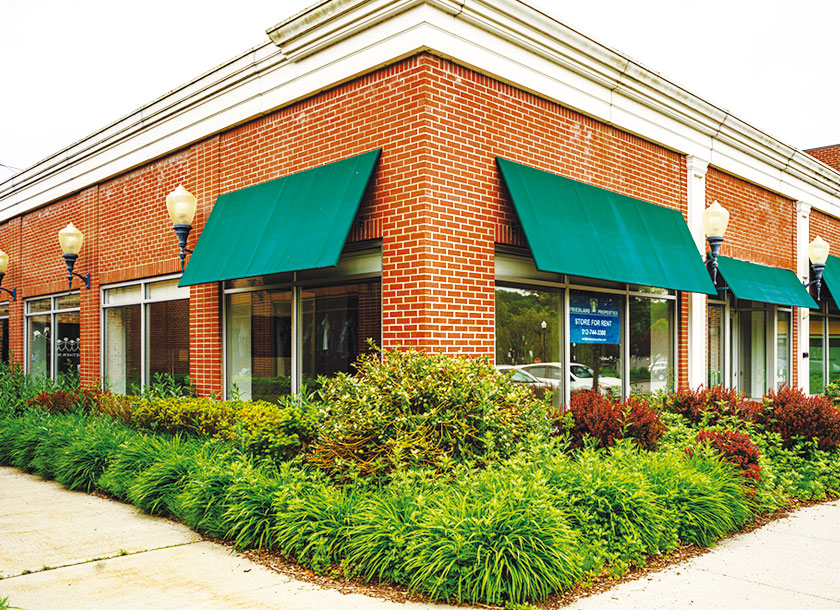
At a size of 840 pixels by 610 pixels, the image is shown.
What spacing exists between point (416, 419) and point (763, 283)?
10.3 meters

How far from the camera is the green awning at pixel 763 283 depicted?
1322cm

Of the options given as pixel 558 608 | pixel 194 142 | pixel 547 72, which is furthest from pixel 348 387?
pixel 194 142

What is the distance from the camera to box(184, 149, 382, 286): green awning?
8602mm

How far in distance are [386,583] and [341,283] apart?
487 centimetres

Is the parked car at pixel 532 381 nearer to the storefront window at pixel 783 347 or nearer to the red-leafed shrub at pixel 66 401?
the red-leafed shrub at pixel 66 401

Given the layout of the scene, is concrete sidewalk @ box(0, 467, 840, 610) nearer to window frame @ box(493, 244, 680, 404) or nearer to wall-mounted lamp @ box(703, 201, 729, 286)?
window frame @ box(493, 244, 680, 404)

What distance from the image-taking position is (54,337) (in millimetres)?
16641

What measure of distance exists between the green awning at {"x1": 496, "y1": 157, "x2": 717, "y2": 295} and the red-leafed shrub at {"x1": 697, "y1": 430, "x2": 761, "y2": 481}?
254 centimetres

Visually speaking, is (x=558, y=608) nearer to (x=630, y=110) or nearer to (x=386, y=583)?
(x=386, y=583)

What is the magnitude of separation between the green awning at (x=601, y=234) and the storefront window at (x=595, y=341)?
805mm

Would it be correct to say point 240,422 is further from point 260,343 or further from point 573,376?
point 573,376

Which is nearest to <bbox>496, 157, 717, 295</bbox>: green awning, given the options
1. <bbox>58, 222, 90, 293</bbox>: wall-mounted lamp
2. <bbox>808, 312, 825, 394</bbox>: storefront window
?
<bbox>808, 312, 825, 394</bbox>: storefront window

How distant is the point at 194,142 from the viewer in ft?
40.1

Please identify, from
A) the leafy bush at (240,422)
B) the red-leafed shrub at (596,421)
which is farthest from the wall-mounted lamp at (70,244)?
the red-leafed shrub at (596,421)
